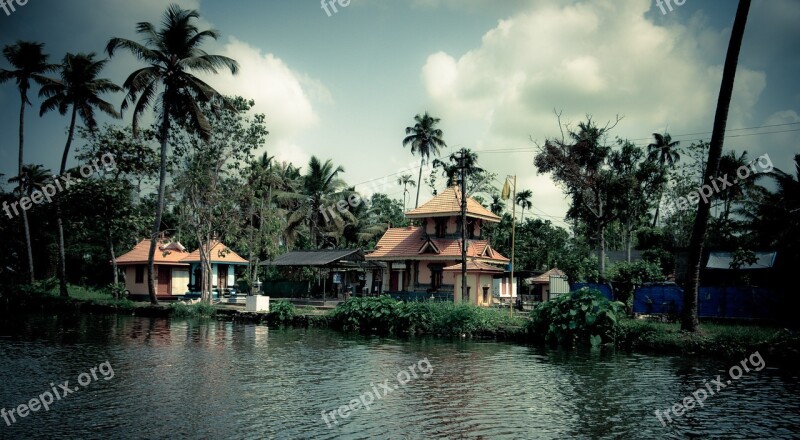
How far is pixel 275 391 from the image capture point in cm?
1382

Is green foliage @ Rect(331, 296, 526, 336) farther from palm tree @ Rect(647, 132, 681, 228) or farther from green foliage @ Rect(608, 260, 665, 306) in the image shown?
palm tree @ Rect(647, 132, 681, 228)

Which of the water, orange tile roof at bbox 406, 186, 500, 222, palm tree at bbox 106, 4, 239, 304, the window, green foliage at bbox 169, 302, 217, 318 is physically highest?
palm tree at bbox 106, 4, 239, 304

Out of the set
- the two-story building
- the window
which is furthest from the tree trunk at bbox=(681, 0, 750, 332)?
the window

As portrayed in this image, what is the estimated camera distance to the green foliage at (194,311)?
110 ft

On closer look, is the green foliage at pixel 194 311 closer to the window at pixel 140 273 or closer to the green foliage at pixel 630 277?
the window at pixel 140 273

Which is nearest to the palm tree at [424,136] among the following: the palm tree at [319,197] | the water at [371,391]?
the palm tree at [319,197]

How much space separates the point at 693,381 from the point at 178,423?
13.2m

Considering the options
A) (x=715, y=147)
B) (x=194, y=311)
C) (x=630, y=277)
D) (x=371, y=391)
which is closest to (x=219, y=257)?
(x=194, y=311)

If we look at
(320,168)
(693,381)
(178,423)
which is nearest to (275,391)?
(178,423)

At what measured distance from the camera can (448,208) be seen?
40.8 meters

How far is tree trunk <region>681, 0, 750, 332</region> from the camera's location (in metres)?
20.0

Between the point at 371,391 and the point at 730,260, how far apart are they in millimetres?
24050

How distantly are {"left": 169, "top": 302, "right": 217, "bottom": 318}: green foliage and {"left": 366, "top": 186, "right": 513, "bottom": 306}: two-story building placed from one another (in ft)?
38.4

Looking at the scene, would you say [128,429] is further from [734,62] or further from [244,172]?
[244,172]
